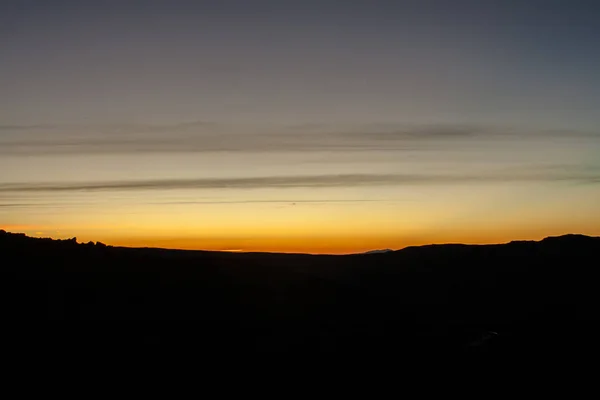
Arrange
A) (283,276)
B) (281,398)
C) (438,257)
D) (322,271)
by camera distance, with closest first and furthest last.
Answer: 1. (281,398)
2. (283,276)
3. (322,271)
4. (438,257)

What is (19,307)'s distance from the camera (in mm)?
26828

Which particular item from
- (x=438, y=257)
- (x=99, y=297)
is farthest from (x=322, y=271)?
(x=99, y=297)

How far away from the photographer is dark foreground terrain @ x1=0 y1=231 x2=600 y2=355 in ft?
88.2

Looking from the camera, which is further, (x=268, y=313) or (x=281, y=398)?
(x=268, y=313)

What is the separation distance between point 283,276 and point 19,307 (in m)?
17.1

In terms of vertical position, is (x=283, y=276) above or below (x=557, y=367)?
above

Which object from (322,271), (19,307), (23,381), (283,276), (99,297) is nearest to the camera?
(23,381)

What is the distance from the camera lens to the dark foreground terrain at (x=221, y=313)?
88.2 feet

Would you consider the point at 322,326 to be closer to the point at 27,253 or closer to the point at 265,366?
the point at 265,366

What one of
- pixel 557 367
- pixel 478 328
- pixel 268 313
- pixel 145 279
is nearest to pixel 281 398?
pixel 268 313

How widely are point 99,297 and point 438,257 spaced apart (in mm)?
49270

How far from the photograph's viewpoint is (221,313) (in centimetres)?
3148

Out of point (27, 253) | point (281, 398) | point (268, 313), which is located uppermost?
point (27, 253)

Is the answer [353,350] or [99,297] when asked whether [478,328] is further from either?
[99,297]
